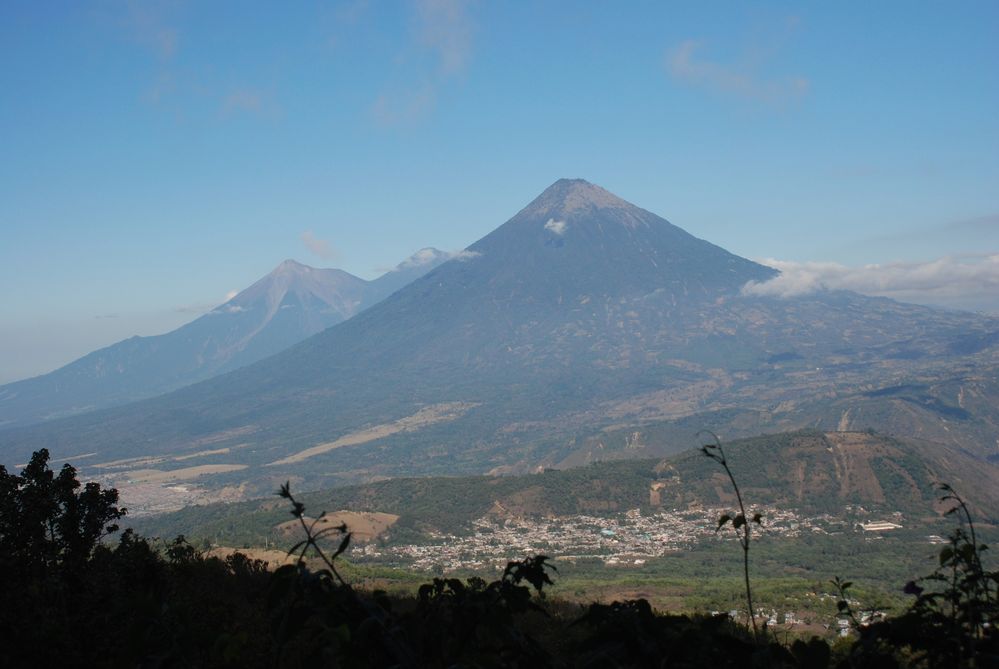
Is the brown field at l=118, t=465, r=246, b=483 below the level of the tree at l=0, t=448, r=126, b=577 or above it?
below

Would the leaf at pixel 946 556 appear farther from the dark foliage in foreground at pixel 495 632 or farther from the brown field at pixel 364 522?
the brown field at pixel 364 522

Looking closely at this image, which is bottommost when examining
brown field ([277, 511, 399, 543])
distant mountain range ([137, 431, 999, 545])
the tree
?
distant mountain range ([137, 431, 999, 545])

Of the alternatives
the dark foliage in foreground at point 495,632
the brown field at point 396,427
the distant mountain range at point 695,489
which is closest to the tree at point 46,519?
the dark foliage in foreground at point 495,632

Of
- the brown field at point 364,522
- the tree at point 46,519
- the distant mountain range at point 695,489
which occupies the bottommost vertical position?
the distant mountain range at point 695,489

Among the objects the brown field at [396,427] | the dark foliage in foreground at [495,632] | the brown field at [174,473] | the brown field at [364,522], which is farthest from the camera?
the brown field at [396,427]

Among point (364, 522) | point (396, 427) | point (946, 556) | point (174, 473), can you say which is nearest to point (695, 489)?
point (364, 522)

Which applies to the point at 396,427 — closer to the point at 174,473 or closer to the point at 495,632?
the point at 174,473

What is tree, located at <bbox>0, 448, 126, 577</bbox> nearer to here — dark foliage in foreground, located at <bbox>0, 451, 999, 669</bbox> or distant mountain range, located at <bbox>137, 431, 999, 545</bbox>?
dark foliage in foreground, located at <bbox>0, 451, 999, 669</bbox>

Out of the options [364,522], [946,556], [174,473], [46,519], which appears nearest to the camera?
[946,556]

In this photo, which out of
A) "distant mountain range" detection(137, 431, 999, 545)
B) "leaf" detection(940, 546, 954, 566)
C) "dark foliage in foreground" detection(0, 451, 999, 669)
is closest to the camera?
"dark foliage in foreground" detection(0, 451, 999, 669)

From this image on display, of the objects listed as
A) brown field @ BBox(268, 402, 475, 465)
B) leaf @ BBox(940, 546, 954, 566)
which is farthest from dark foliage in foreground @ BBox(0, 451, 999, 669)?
brown field @ BBox(268, 402, 475, 465)

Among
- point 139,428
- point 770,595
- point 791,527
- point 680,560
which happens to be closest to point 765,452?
point 791,527
